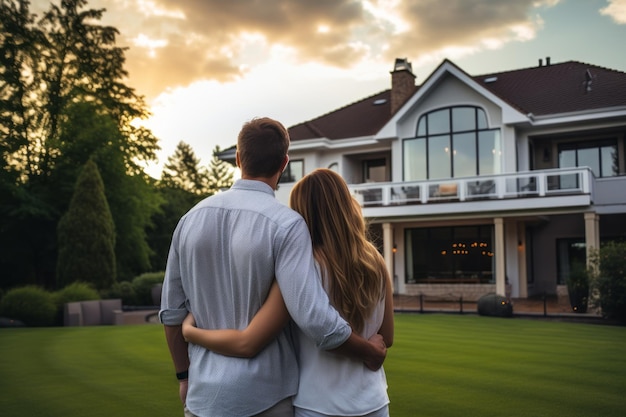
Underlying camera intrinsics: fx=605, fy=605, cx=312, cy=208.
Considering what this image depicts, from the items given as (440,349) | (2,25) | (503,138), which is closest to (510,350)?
(440,349)

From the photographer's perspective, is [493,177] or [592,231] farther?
[493,177]

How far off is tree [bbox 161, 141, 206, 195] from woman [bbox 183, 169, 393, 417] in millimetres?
86308

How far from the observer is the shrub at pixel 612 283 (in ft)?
57.3

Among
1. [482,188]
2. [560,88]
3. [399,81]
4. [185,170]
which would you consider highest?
[185,170]

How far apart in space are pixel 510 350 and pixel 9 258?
92.9ft

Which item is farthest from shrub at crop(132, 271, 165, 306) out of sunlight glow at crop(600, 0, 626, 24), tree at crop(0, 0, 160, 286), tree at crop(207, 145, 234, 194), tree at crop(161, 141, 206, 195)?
tree at crop(207, 145, 234, 194)

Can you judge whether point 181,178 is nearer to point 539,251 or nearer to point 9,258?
point 9,258

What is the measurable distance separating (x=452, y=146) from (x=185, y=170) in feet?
226

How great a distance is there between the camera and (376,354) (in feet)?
8.55

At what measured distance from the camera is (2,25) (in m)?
31.3

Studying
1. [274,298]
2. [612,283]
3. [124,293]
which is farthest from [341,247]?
[124,293]

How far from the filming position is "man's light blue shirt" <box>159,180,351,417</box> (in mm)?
2377

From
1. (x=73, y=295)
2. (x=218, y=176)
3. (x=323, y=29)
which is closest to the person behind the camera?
(x=73, y=295)

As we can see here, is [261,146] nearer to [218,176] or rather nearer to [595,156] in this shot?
[595,156]
